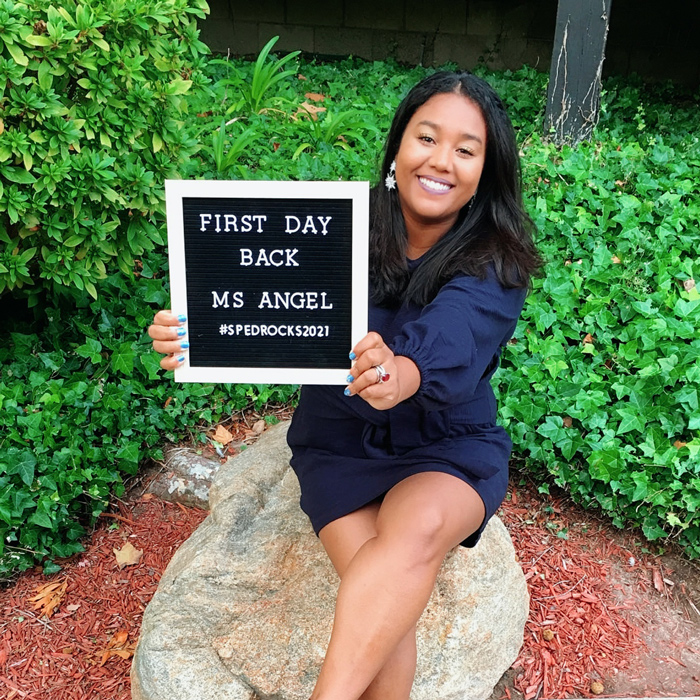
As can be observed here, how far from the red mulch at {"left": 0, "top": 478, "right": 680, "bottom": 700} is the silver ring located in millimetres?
1325

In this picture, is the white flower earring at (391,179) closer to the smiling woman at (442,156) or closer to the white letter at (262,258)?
the smiling woman at (442,156)

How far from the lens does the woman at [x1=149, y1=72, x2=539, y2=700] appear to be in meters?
1.74

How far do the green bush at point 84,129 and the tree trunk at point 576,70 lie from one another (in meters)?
2.53

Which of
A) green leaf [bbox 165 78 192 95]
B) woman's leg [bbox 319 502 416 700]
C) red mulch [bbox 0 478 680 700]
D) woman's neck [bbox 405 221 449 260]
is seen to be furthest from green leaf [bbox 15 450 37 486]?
woman's neck [bbox 405 221 449 260]

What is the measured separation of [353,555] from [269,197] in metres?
0.96

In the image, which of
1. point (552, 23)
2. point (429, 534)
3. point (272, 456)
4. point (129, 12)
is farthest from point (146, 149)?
point (552, 23)

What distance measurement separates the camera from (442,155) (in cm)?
204

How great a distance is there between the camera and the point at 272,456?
106 inches

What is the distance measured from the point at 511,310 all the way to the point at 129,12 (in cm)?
174

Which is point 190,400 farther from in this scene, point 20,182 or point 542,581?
point 542,581

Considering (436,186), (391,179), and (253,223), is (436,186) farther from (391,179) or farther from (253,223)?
(253,223)

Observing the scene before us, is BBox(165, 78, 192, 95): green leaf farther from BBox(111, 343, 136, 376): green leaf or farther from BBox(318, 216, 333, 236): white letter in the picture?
BBox(318, 216, 333, 236): white letter

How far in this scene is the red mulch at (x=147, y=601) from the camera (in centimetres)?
244

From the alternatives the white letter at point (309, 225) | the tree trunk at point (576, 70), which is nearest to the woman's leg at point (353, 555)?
the white letter at point (309, 225)
